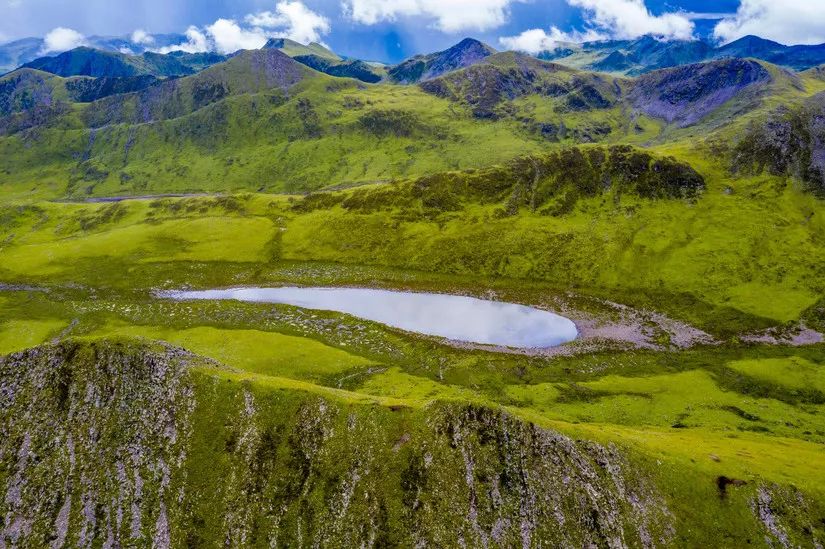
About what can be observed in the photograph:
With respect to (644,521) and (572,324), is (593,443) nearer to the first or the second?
(644,521)

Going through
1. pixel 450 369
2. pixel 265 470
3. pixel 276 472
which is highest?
pixel 265 470

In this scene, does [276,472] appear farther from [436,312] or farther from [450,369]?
[436,312]

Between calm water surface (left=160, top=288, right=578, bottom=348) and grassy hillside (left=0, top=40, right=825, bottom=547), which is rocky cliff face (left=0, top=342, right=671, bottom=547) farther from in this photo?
calm water surface (left=160, top=288, right=578, bottom=348)

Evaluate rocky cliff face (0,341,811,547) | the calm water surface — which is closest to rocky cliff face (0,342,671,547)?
rocky cliff face (0,341,811,547)

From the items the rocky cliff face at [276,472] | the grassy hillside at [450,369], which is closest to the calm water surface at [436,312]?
the grassy hillside at [450,369]

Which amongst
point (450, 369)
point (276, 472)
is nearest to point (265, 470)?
point (276, 472)

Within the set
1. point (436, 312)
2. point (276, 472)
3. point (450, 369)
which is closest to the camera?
point (276, 472)

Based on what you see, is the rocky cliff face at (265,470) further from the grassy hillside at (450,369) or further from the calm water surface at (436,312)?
the calm water surface at (436,312)

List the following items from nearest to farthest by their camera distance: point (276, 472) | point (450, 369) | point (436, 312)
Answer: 1. point (276, 472)
2. point (450, 369)
3. point (436, 312)
